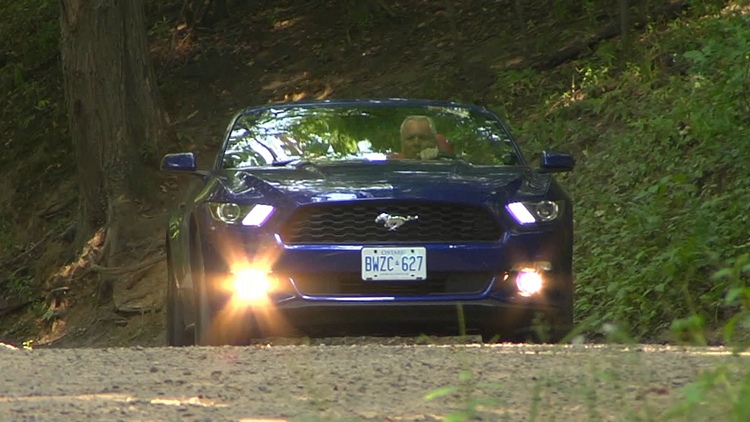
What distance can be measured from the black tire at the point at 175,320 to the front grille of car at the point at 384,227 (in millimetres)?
1798

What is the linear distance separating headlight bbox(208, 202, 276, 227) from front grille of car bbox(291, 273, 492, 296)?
355 mm

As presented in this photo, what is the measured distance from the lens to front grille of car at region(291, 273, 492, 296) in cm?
859

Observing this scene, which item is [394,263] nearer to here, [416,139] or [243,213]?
[243,213]

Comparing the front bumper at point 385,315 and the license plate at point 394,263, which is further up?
the license plate at point 394,263

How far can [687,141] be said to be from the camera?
15.1 m

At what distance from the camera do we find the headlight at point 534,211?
8789 millimetres

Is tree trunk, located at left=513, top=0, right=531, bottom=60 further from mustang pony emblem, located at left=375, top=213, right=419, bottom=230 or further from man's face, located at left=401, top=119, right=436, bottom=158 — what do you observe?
mustang pony emblem, located at left=375, top=213, right=419, bottom=230

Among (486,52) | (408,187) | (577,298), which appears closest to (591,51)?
(486,52)

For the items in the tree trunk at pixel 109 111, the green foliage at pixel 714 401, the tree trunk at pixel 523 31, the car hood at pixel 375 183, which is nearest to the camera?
the green foliage at pixel 714 401

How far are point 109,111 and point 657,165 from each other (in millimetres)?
6377

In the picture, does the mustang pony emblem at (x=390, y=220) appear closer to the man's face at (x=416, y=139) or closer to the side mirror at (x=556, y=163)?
the man's face at (x=416, y=139)

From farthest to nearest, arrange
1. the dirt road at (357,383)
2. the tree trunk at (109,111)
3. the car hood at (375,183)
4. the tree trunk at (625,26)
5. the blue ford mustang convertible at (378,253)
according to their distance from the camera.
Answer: the tree trunk at (625,26) → the tree trunk at (109,111) → the car hood at (375,183) → the blue ford mustang convertible at (378,253) → the dirt road at (357,383)

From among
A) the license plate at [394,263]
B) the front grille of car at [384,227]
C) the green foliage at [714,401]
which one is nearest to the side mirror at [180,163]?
the front grille of car at [384,227]

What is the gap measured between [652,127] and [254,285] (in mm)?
8004
